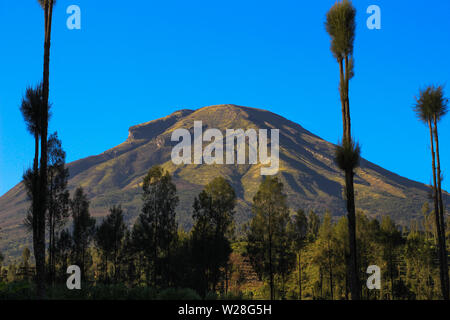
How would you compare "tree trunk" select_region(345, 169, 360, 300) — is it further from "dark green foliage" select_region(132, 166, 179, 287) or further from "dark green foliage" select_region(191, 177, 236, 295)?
"dark green foliage" select_region(132, 166, 179, 287)

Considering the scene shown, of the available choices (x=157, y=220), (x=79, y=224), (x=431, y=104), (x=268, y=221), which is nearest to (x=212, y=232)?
(x=157, y=220)

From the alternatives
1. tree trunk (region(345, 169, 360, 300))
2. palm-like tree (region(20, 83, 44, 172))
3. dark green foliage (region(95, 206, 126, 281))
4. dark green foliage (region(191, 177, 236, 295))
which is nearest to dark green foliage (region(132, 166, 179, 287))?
dark green foliage (region(191, 177, 236, 295))

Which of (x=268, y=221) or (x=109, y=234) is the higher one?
(x=268, y=221)

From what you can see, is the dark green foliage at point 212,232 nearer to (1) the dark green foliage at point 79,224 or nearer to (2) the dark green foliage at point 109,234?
(2) the dark green foliage at point 109,234

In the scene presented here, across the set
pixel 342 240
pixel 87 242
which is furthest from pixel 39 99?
pixel 342 240

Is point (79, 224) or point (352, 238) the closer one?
point (352, 238)

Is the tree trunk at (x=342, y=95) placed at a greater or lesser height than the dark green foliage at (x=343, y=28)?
lesser

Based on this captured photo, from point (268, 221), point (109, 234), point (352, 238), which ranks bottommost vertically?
point (352, 238)

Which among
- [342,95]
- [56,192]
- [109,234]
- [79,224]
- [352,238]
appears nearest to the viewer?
[352,238]

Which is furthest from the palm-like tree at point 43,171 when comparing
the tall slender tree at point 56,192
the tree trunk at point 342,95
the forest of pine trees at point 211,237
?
the tall slender tree at point 56,192

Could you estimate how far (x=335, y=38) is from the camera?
16844mm

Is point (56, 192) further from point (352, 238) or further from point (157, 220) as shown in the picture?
point (352, 238)

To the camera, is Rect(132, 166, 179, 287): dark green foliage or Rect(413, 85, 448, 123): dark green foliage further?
Rect(132, 166, 179, 287): dark green foliage
